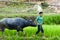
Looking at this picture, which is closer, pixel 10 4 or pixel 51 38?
pixel 51 38

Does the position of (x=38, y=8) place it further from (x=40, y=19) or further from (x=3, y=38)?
(x=3, y=38)

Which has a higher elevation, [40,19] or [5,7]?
[40,19]

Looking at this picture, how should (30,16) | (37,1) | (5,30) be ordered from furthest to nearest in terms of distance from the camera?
(37,1)
(30,16)
(5,30)

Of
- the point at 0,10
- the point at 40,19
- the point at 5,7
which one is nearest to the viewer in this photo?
the point at 40,19

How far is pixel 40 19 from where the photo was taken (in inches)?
357

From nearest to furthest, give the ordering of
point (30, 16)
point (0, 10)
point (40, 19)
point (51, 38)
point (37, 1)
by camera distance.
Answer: point (51, 38) < point (40, 19) < point (30, 16) < point (0, 10) < point (37, 1)

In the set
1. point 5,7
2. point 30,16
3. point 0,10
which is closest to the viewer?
point 30,16

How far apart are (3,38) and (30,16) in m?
3.47

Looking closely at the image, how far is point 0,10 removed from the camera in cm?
1390

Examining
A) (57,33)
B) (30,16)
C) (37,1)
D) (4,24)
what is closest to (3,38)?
(4,24)

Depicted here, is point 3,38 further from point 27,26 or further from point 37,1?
point 37,1

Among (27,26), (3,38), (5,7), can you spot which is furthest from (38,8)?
(3,38)

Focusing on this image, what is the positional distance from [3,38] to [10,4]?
706 centimetres

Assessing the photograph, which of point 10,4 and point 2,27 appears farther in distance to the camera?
point 10,4
